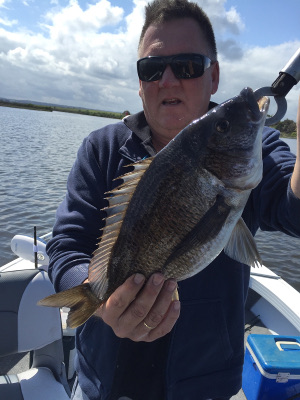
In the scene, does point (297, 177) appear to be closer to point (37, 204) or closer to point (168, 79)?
point (168, 79)

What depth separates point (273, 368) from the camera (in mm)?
3490

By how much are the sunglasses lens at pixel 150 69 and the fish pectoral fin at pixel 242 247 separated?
1214 mm

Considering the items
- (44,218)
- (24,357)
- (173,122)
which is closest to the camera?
(173,122)

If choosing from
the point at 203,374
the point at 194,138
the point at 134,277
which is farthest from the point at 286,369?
the point at 194,138

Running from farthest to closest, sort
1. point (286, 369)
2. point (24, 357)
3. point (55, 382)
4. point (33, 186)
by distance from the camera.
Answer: point (33, 186) → point (24, 357) → point (286, 369) → point (55, 382)

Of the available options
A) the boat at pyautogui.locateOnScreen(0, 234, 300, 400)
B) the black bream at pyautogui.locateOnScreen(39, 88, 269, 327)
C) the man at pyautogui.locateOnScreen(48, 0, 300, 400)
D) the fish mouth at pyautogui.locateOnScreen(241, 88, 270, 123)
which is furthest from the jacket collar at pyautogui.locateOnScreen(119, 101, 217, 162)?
the boat at pyautogui.locateOnScreen(0, 234, 300, 400)

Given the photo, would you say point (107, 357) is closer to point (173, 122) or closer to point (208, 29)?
point (173, 122)

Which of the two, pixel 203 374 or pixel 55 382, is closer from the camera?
pixel 203 374

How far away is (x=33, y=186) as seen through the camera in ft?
51.6

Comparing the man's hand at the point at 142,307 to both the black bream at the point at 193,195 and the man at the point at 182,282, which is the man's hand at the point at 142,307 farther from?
the man at the point at 182,282

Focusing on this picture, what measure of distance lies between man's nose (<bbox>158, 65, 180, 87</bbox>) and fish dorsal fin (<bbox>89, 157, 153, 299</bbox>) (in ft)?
2.62

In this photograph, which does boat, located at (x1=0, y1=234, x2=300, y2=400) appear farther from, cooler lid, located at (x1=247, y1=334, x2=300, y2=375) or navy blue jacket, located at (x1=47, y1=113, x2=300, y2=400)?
navy blue jacket, located at (x1=47, y1=113, x2=300, y2=400)

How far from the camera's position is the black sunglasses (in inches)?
91.2

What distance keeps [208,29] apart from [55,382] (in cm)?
341
